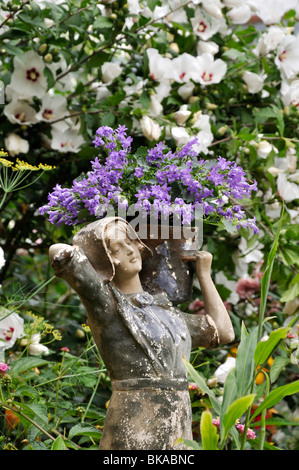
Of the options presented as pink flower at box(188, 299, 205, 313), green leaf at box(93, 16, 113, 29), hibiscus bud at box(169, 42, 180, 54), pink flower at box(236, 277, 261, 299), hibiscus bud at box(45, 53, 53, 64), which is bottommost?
pink flower at box(236, 277, 261, 299)

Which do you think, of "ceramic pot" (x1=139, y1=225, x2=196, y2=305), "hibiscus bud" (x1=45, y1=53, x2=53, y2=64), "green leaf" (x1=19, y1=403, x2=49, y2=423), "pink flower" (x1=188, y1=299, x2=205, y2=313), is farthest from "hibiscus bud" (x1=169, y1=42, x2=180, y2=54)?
"green leaf" (x1=19, y1=403, x2=49, y2=423)

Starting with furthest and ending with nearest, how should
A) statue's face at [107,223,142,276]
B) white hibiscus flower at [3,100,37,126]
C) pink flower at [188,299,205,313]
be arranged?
pink flower at [188,299,205,313]
white hibiscus flower at [3,100,37,126]
statue's face at [107,223,142,276]

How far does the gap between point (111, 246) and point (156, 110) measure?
0.85 meters

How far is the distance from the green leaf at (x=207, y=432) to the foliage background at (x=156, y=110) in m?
0.72

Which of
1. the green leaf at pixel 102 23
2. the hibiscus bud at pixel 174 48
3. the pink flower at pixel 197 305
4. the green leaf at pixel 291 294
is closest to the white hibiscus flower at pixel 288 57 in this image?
the hibiscus bud at pixel 174 48

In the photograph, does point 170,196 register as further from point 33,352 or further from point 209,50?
point 209,50

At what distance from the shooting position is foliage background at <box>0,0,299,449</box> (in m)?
2.19

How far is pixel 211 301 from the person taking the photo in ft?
5.33

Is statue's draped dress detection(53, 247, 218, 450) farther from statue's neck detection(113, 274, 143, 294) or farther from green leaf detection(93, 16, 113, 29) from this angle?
green leaf detection(93, 16, 113, 29)

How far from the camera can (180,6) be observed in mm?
2330

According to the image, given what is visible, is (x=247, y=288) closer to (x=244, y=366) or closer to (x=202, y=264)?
(x=202, y=264)

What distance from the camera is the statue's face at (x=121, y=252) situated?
1.49m

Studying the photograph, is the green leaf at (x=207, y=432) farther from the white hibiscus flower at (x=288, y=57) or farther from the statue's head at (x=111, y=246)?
the white hibiscus flower at (x=288, y=57)

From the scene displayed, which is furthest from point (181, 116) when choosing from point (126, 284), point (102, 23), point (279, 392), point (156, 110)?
point (279, 392)
